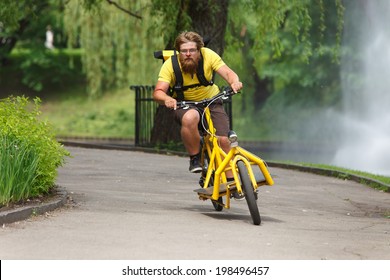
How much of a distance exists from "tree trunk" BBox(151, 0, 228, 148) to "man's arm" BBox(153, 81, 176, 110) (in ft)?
39.1

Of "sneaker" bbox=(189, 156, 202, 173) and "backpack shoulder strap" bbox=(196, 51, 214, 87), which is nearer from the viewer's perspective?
"backpack shoulder strap" bbox=(196, 51, 214, 87)

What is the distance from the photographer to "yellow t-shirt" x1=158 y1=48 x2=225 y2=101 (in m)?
11.9

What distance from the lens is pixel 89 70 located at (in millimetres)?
38875

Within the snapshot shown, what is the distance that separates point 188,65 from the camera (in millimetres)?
11820

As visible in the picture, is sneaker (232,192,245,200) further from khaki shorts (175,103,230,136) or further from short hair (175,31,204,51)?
short hair (175,31,204,51)

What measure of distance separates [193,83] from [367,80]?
2863 cm

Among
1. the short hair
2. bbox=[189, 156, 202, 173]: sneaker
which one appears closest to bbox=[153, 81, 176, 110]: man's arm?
the short hair

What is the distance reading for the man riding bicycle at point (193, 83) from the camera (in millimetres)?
11781

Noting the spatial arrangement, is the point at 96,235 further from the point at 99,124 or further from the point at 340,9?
the point at 99,124

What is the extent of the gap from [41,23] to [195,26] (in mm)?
25709

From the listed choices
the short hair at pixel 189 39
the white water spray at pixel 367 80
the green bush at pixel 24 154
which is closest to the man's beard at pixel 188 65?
the short hair at pixel 189 39

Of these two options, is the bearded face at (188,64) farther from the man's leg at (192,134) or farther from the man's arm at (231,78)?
the man's leg at (192,134)

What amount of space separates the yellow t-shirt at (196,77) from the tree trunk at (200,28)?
11678 mm
